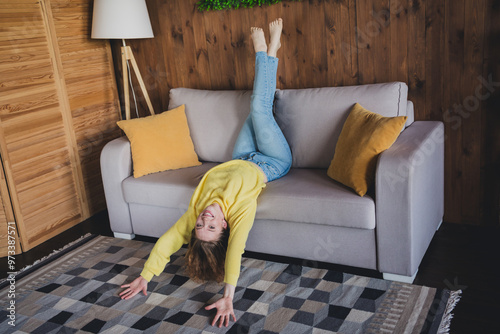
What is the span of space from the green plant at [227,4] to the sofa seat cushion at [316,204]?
4.08 ft

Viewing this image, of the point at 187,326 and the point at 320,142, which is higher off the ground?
the point at 320,142

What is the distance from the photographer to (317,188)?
7.75 feet

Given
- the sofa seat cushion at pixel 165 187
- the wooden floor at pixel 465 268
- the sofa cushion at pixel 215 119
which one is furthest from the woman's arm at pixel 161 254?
the sofa cushion at pixel 215 119

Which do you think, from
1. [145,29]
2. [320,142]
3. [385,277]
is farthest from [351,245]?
[145,29]

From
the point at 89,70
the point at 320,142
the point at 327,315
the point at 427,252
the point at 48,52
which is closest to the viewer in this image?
the point at 327,315

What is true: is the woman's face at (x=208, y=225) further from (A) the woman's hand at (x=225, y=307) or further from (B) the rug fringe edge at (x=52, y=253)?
(B) the rug fringe edge at (x=52, y=253)

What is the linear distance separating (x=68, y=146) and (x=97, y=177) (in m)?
0.37

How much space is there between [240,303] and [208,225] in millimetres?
404

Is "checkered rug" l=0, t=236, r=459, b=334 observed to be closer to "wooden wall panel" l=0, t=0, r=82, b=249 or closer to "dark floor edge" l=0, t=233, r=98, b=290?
"dark floor edge" l=0, t=233, r=98, b=290

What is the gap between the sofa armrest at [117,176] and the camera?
9.52 feet

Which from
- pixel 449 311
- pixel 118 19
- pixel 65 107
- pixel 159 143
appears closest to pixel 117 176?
pixel 159 143

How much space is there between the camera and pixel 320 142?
106 inches

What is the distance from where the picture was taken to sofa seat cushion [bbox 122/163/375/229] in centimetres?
220

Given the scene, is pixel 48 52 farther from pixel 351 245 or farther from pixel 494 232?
pixel 494 232
